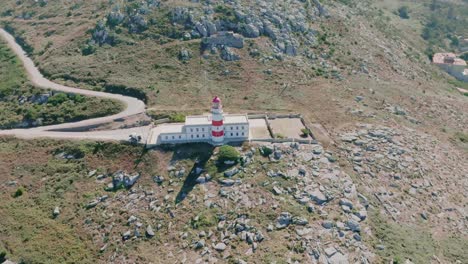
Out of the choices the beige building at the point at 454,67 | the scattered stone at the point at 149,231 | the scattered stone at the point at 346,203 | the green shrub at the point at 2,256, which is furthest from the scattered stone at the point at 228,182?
the beige building at the point at 454,67

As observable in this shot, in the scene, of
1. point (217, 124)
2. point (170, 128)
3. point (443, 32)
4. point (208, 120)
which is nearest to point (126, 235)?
point (170, 128)

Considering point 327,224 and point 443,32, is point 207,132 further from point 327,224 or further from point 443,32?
point 443,32

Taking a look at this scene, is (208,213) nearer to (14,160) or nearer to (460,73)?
(14,160)

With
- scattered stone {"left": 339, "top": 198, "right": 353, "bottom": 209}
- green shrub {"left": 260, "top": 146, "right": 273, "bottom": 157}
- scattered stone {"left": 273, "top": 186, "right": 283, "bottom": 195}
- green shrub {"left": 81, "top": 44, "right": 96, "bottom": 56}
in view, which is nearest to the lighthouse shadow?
green shrub {"left": 260, "top": 146, "right": 273, "bottom": 157}

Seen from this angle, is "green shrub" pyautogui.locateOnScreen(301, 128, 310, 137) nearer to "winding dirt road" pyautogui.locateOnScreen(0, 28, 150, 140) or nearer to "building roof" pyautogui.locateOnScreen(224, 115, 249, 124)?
"building roof" pyautogui.locateOnScreen(224, 115, 249, 124)

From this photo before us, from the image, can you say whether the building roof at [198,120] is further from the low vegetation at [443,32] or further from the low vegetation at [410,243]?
the low vegetation at [443,32]

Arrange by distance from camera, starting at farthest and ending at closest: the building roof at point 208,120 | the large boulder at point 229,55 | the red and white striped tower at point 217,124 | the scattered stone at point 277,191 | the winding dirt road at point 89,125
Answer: the large boulder at point 229,55 → the winding dirt road at point 89,125 → the building roof at point 208,120 → the red and white striped tower at point 217,124 → the scattered stone at point 277,191

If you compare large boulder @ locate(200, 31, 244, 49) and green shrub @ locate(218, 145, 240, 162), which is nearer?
green shrub @ locate(218, 145, 240, 162)
